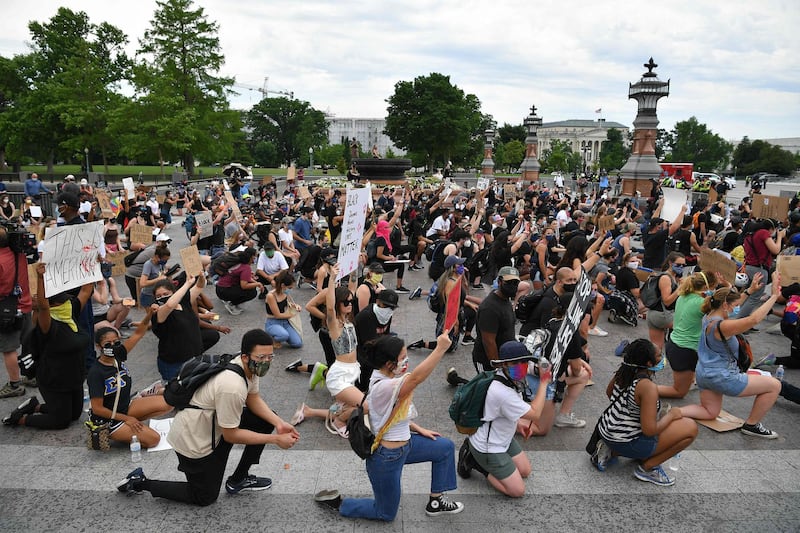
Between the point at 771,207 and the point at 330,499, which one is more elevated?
the point at 771,207

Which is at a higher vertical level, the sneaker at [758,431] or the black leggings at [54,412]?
the black leggings at [54,412]

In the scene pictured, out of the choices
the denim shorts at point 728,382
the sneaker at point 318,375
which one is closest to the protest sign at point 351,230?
the sneaker at point 318,375

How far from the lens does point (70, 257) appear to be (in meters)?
5.87

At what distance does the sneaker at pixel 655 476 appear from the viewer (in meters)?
4.86

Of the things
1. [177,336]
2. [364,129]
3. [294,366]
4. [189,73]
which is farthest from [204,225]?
[364,129]

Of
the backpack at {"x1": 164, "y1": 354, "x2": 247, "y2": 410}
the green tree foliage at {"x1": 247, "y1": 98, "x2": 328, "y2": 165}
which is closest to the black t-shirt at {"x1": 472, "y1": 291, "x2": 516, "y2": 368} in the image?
the backpack at {"x1": 164, "y1": 354, "x2": 247, "y2": 410}

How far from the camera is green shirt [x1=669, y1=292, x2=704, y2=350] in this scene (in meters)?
6.13

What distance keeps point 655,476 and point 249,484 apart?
3584 mm

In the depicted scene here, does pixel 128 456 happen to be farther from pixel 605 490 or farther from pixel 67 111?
pixel 67 111

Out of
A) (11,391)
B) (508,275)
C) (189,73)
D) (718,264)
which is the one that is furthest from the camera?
(189,73)

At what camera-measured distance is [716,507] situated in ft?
15.0

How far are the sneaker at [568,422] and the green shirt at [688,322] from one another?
4.89 feet

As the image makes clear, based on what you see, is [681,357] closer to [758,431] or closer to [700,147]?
[758,431]

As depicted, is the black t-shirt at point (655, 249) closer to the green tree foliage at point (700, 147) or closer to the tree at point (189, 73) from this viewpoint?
the tree at point (189, 73)
